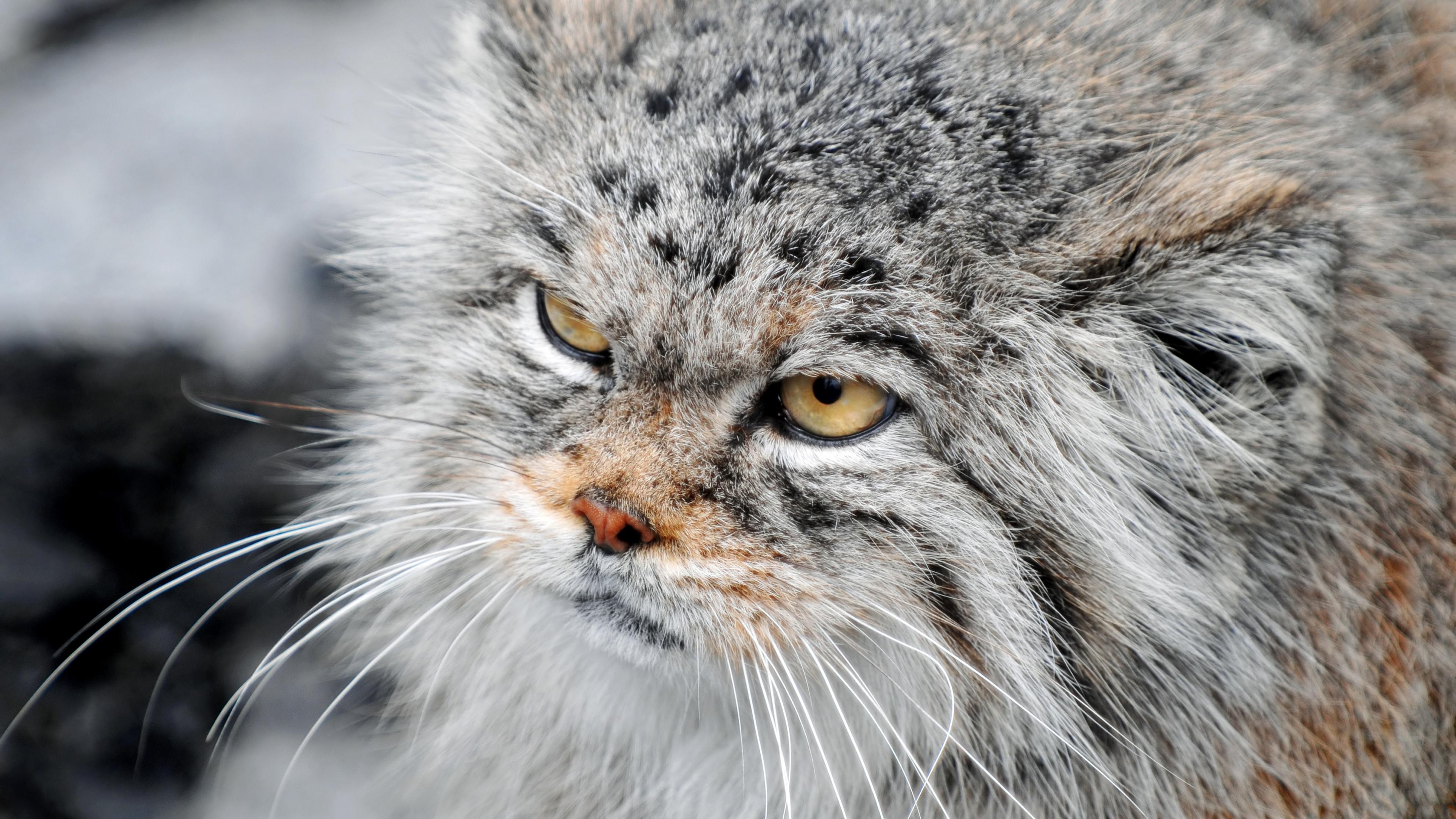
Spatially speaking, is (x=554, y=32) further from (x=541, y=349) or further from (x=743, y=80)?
(x=541, y=349)

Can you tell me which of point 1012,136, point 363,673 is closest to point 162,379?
point 363,673

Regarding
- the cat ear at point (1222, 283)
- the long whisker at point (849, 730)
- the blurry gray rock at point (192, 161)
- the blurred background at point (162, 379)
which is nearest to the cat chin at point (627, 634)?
the long whisker at point (849, 730)

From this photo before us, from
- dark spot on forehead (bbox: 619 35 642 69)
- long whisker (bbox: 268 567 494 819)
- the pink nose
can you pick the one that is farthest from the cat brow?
long whisker (bbox: 268 567 494 819)

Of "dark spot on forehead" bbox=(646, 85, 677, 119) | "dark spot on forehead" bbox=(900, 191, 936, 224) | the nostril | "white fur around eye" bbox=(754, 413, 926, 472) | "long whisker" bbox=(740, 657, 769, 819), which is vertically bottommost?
"long whisker" bbox=(740, 657, 769, 819)

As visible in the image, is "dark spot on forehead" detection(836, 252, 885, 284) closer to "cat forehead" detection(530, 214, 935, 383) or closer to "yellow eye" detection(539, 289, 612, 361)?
"cat forehead" detection(530, 214, 935, 383)

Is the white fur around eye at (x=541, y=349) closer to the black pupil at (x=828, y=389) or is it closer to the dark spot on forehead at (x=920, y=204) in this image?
the black pupil at (x=828, y=389)

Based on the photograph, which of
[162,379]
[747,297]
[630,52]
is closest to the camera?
[747,297]
